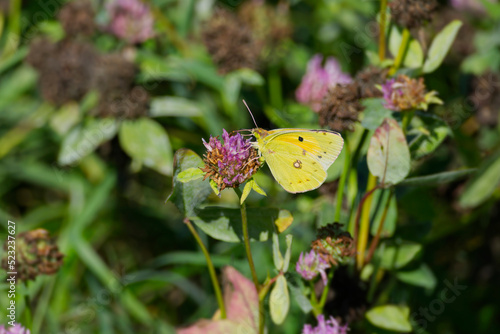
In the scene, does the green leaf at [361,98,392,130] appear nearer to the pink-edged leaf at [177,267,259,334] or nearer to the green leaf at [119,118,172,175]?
the pink-edged leaf at [177,267,259,334]

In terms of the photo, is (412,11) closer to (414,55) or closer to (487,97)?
(414,55)

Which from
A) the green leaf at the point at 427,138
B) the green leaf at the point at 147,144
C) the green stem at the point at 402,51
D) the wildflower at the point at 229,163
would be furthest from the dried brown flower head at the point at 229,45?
the wildflower at the point at 229,163

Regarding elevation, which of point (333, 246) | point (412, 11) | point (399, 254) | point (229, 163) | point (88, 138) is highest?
point (412, 11)

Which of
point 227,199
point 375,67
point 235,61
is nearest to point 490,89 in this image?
point 375,67

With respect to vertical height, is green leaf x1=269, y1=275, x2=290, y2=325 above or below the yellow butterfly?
below

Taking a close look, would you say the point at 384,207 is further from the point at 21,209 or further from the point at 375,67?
the point at 21,209

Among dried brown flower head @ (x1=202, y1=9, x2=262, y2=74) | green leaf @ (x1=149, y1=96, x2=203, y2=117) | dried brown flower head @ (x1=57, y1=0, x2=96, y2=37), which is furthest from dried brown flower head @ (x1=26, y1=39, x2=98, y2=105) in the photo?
dried brown flower head @ (x1=202, y1=9, x2=262, y2=74)

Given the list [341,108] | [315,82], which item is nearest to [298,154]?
[341,108]
